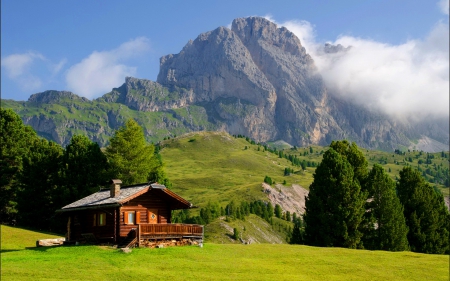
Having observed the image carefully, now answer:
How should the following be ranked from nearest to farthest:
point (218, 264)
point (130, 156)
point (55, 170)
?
point (218, 264) → point (55, 170) → point (130, 156)

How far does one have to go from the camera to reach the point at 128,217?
46719 mm

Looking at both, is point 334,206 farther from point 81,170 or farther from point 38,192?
point 38,192

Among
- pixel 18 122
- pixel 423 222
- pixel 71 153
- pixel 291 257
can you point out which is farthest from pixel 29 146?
pixel 423 222

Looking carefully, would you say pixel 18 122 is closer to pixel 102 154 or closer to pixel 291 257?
pixel 102 154

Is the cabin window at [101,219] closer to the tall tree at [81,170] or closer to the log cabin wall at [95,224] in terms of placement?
the log cabin wall at [95,224]

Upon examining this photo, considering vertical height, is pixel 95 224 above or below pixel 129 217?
below

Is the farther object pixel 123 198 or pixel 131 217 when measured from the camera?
pixel 131 217

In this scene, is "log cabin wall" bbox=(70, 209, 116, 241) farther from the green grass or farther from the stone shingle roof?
the green grass

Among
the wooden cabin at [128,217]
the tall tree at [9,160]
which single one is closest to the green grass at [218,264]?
the wooden cabin at [128,217]

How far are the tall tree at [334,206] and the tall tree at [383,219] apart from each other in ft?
7.64

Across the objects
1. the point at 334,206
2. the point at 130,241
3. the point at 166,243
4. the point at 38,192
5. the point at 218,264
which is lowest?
the point at 218,264

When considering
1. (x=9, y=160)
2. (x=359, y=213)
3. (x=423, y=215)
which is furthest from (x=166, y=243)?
(x=9, y=160)

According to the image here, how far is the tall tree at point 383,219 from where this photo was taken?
5672 cm

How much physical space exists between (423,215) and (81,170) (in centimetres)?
4989
